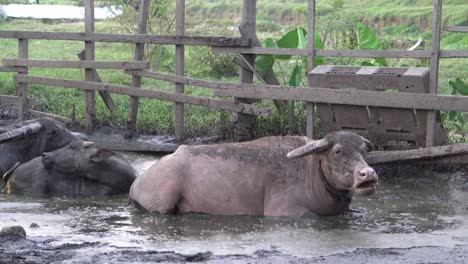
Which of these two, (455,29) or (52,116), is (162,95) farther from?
(455,29)

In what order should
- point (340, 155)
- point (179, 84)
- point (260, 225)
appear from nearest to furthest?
point (260, 225) → point (340, 155) → point (179, 84)

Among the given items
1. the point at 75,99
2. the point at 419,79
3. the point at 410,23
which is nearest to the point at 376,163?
the point at 419,79

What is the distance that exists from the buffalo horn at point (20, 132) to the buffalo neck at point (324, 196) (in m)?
3.75

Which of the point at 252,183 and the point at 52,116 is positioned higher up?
the point at 52,116

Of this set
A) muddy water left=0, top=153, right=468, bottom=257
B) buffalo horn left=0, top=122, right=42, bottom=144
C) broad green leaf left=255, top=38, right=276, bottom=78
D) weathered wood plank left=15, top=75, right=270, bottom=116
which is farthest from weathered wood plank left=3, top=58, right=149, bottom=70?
muddy water left=0, top=153, right=468, bottom=257

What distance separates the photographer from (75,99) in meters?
16.0

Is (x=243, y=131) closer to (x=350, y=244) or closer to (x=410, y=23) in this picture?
(x=350, y=244)

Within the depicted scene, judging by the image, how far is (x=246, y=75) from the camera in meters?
12.3

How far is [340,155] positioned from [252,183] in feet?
2.96

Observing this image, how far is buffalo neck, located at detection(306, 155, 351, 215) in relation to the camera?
875 cm

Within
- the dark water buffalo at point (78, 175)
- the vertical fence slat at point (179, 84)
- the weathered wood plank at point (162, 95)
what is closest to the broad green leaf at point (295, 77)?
the weathered wood plank at point (162, 95)

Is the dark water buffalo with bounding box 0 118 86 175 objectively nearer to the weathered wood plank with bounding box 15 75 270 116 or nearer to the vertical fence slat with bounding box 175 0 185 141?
the weathered wood plank with bounding box 15 75 270 116

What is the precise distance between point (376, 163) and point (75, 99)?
24.4 feet

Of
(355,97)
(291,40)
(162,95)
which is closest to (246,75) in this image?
(291,40)
